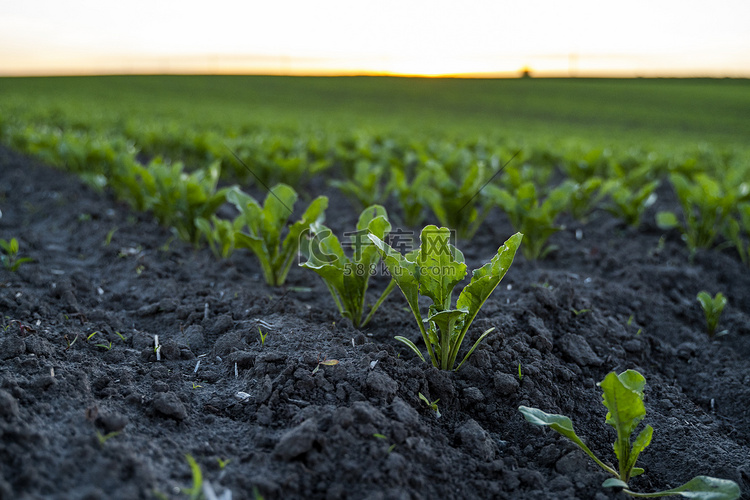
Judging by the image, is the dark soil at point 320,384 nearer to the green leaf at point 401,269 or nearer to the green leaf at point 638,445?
the green leaf at point 638,445

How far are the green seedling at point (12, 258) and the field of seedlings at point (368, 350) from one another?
3 centimetres

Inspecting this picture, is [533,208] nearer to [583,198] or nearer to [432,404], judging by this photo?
[583,198]

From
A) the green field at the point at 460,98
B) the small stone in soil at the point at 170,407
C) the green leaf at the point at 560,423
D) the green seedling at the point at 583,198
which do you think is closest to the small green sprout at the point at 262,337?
the small stone in soil at the point at 170,407

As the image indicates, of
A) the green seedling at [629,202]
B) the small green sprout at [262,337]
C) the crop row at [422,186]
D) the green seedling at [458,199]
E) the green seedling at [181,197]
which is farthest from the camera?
the green seedling at [629,202]

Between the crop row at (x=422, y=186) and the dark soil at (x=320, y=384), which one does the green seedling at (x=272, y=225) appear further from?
the crop row at (x=422, y=186)

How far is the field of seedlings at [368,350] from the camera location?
183cm

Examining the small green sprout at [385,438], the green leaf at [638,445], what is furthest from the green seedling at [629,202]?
the small green sprout at [385,438]

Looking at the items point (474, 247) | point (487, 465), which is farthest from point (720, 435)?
point (474, 247)

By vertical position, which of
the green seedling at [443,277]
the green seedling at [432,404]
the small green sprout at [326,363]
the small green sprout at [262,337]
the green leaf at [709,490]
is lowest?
the green leaf at [709,490]

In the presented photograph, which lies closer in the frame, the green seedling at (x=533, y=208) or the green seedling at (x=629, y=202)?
the green seedling at (x=533, y=208)

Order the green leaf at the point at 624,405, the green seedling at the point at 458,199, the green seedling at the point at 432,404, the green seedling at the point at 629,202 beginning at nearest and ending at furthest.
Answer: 1. the green leaf at the point at 624,405
2. the green seedling at the point at 432,404
3. the green seedling at the point at 458,199
4. the green seedling at the point at 629,202

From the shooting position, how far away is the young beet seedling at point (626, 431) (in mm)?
1885

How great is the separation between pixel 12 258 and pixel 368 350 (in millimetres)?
2927

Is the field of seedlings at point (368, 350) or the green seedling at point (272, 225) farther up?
the green seedling at point (272, 225)
